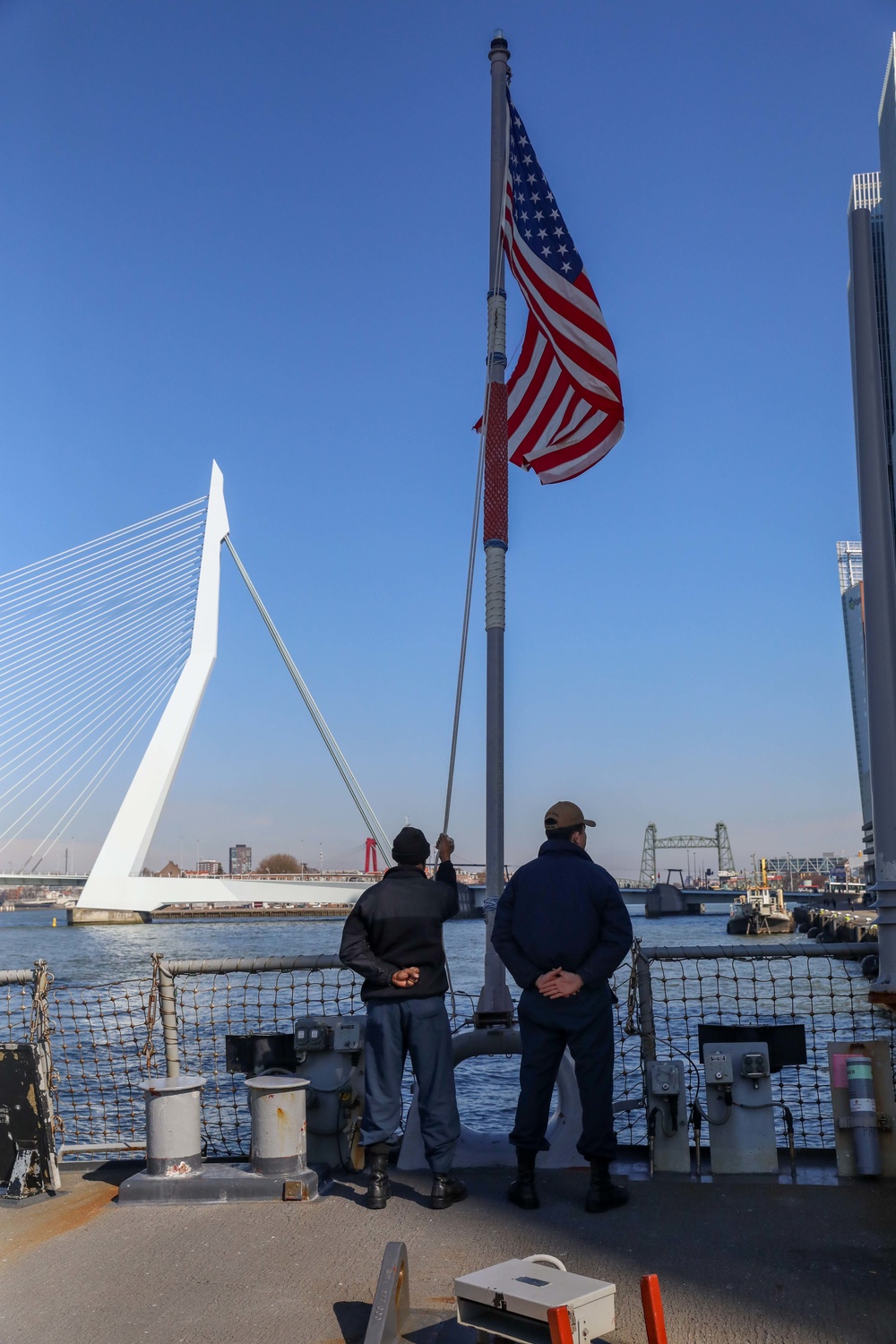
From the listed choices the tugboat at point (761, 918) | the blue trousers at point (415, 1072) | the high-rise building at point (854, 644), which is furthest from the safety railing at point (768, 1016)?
the high-rise building at point (854, 644)

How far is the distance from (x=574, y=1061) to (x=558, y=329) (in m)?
5.19

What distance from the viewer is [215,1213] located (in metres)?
4.85

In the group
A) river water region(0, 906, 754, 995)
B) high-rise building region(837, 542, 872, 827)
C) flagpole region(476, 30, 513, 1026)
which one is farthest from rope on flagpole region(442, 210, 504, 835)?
high-rise building region(837, 542, 872, 827)

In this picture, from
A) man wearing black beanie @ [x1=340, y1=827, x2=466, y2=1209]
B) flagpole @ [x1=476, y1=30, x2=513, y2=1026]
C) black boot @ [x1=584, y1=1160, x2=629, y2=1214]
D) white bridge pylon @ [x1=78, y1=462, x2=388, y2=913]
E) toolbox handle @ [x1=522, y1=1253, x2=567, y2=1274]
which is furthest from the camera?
white bridge pylon @ [x1=78, y1=462, x2=388, y2=913]

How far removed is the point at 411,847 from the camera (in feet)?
17.3

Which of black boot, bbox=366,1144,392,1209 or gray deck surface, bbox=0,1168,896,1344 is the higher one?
black boot, bbox=366,1144,392,1209

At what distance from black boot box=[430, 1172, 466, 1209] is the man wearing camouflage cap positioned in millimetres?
241

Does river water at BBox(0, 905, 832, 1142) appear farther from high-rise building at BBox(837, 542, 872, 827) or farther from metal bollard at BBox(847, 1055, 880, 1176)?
high-rise building at BBox(837, 542, 872, 827)

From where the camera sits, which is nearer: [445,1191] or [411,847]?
[445,1191]

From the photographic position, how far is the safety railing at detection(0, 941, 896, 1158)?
5.92 metres

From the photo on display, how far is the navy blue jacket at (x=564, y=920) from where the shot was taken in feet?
16.0

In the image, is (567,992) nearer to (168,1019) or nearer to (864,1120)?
(864,1120)

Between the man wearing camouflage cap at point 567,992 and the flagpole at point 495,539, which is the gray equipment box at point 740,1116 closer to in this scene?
the man wearing camouflage cap at point 567,992

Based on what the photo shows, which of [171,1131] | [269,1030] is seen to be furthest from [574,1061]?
[269,1030]
